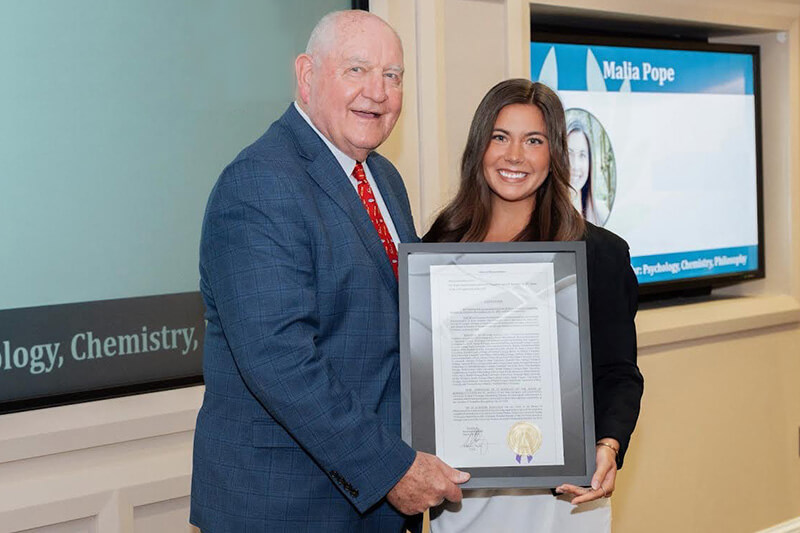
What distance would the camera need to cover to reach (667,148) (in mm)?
4121

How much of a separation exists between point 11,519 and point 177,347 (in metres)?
0.61

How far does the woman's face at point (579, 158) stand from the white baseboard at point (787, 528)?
1.65 metres

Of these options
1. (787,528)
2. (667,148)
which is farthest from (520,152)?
(787,528)

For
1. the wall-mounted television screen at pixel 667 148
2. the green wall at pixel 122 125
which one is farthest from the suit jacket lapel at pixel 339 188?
the wall-mounted television screen at pixel 667 148

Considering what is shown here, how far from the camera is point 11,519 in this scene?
7.80 ft

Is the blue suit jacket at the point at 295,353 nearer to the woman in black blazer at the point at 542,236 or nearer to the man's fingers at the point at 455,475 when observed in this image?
the man's fingers at the point at 455,475

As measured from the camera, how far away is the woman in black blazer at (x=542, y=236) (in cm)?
201

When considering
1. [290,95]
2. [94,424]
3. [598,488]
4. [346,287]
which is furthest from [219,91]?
[598,488]

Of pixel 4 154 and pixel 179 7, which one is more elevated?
pixel 179 7

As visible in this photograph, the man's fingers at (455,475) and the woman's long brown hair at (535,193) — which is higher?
the woman's long brown hair at (535,193)

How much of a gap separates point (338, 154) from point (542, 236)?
1.59 ft

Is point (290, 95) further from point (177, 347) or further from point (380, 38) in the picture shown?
point (380, 38)

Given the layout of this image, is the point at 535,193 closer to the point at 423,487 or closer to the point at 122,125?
the point at 423,487

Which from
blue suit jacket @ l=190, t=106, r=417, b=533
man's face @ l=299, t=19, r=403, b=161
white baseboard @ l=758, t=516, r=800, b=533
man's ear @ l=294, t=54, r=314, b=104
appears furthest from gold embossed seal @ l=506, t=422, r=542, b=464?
white baseboard @ l=758, t=516, r=800, b=533
